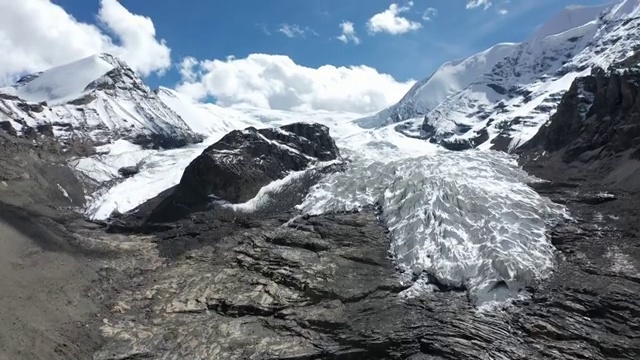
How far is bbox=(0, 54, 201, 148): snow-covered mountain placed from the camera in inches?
4065

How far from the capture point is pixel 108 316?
128 ft

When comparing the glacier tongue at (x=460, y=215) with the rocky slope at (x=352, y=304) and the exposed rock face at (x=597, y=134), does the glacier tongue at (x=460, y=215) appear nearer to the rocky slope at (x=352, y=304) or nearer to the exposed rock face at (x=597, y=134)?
the rocky slope at (x=352, y=304)

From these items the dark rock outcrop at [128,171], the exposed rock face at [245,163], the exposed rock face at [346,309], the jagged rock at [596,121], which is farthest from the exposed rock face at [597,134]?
the dark rock outcrop at [128,171]

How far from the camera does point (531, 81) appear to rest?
6053 inches

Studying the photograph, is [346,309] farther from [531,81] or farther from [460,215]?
[531,81]

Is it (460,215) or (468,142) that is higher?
(468,142)

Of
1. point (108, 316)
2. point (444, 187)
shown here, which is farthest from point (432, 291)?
point (108, 316)

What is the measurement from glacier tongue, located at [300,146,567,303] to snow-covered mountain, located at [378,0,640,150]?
33.1 meters

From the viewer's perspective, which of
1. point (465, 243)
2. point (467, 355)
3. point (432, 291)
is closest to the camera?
point (467, 355)

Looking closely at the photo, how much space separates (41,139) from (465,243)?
251ft

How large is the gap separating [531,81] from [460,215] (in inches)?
4581

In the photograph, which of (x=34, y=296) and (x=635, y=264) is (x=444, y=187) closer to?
(x=635, y=264)

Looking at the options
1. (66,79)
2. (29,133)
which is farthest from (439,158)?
(66,79)

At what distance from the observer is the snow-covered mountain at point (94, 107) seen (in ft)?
339
